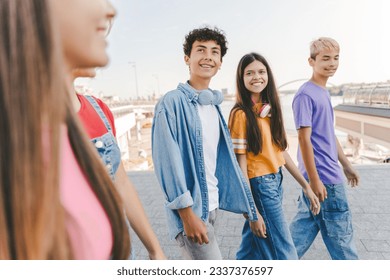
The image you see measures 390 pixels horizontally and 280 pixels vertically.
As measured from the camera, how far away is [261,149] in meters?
1.58

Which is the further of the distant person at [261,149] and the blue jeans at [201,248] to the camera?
the distant person at [261,149]

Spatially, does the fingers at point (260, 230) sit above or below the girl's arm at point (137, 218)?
below

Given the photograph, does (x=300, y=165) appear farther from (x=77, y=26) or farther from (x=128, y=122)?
(x=128, y=122)

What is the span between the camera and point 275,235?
1.59 metres

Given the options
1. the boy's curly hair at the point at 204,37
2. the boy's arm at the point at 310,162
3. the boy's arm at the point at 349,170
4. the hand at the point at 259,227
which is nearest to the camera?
the boy's curly hair at the point at 204,37

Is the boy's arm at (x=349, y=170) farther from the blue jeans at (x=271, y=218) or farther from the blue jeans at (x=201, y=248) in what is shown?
the blue jeans at (x=201, y=248)

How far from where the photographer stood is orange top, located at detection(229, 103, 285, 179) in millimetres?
1569

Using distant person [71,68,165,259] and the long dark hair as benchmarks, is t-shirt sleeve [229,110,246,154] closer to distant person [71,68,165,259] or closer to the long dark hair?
the long dark hair

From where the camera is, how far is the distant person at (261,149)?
157 centimetres

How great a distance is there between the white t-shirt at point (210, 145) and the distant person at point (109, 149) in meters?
0.50

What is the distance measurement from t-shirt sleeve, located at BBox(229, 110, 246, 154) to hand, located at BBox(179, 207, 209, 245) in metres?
0.49

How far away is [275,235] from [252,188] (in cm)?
28

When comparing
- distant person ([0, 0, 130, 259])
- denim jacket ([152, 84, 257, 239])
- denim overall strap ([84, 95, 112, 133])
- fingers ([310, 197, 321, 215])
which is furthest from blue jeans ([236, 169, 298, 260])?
distant person ([0, 0, 130, 259])

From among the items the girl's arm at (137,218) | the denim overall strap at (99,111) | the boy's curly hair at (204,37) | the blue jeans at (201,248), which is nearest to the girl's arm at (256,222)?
the blue jeans at (201,248)
